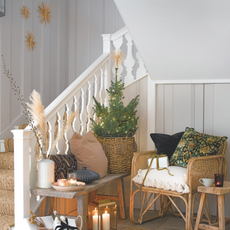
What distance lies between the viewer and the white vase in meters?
2.07

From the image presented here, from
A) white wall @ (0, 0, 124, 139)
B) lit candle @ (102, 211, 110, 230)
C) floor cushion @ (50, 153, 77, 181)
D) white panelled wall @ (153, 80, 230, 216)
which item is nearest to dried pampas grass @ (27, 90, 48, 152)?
floor cushion @ (50, 153, 77, 181)

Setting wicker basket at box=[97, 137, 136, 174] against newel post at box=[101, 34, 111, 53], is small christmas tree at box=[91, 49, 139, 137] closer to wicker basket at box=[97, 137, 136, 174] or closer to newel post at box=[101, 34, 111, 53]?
wicker basket at box=[97, 137, 136, 174]

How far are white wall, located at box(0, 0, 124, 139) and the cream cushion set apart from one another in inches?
74.5

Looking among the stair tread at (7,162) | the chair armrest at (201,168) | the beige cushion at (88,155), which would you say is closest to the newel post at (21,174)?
the beige cushion at (88,155)

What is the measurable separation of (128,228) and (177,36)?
67.3 inches

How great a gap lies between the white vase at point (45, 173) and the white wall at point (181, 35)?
4.26ft

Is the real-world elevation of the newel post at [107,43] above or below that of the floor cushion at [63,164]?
above

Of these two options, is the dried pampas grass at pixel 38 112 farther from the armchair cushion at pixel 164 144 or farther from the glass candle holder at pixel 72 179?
the armchair cushion at pixel 164 144

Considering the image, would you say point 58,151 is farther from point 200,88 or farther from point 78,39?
point 78,39

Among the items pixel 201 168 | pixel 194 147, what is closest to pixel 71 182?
pixel 201 168

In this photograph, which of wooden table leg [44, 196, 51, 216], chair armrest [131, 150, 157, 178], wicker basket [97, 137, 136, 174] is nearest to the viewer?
wooden table leg [44, 196, 51, 216]

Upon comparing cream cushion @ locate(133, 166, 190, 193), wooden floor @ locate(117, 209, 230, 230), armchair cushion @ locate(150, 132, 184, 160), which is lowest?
wooden floor @ locate(117, 209, 230, 230)

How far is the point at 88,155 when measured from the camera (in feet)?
8.43

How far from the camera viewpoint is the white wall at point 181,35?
7.38 feet
